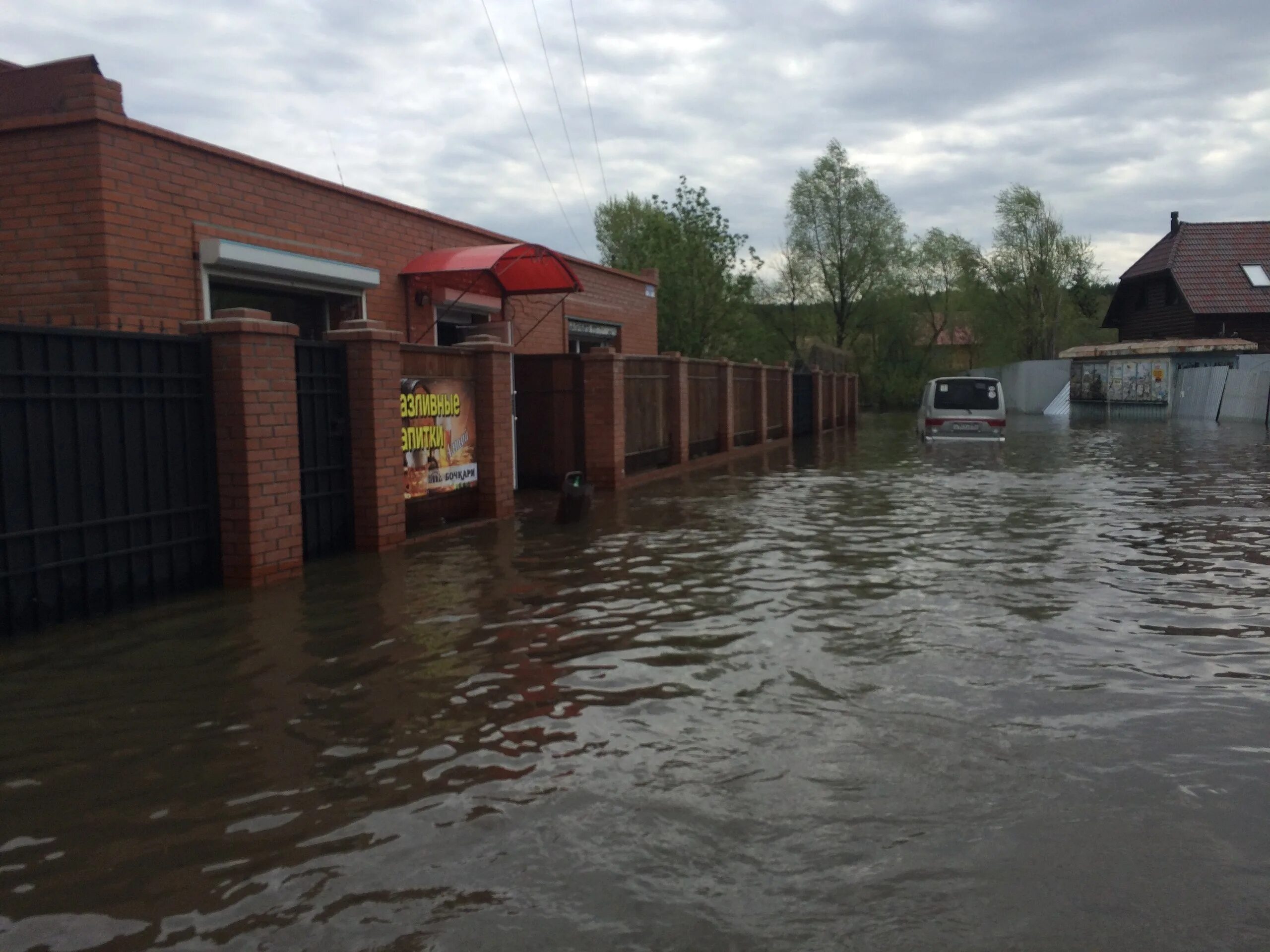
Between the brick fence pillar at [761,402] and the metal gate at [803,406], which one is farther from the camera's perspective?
the metal gate at [803,406]

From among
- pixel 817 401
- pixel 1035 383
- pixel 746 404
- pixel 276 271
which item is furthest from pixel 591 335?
pixel 1035 383

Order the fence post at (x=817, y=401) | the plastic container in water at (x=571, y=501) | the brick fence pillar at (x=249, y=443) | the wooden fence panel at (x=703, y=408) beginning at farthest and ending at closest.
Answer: the fence post at (x=817, y=401) < the wooden fence panel at (x=703, y=408) < the plastic container in water at (x=571, y=501) < the brick fence pillar at (x=249, y=443)

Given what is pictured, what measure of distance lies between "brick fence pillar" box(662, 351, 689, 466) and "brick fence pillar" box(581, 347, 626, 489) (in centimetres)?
354

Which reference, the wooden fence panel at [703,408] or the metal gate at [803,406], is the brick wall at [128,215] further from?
the metal gate at [803,406]

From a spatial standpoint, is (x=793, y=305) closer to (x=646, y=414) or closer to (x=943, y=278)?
(x=943, y=278)

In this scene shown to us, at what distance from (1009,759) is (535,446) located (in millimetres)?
11541

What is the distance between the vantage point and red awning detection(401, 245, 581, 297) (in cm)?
1436

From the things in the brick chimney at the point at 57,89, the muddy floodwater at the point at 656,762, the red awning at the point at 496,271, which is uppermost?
the brick chimney at the point at 57,89

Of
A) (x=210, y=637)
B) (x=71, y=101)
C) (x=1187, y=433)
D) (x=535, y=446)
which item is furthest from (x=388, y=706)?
(x=1187, y=433)

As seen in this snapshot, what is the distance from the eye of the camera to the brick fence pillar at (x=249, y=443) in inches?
321

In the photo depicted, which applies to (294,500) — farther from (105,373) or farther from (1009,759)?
(1009,759)

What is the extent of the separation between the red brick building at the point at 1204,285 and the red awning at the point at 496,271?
3740 cm

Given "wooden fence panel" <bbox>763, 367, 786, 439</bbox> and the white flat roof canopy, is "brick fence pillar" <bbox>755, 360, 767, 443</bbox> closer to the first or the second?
"wooden fence panel" <bbox>763, 367, 786, 439</bbox>

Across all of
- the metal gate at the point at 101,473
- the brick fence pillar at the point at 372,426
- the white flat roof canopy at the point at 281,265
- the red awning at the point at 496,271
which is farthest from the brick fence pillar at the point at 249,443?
the red awning at the point at 496,271
